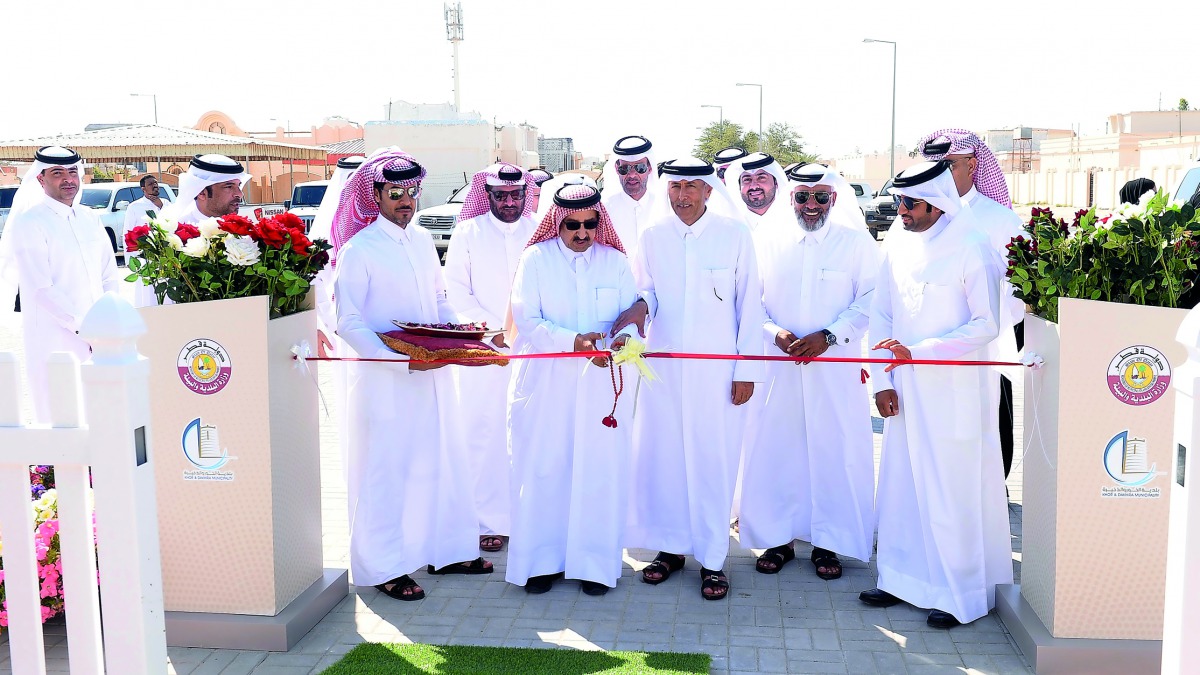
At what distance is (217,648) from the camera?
4.18 meters

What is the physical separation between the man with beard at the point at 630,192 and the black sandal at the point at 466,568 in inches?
82.1

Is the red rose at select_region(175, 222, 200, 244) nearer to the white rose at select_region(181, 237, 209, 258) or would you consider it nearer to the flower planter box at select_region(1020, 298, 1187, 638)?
the white rose at select_region(181, 237, 209, 258)

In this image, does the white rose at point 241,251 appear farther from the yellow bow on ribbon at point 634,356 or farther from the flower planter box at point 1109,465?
the flower planter box at point 1109,465

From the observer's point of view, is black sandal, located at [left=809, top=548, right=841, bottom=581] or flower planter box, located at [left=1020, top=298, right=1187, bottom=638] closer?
Result: flower planter box, located at [left=1020, top=298, right=1187, bottom=638]

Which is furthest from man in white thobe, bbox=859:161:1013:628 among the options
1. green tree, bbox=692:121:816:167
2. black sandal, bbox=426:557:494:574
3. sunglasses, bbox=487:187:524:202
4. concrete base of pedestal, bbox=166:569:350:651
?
green tree, bbox=692:121:816:167

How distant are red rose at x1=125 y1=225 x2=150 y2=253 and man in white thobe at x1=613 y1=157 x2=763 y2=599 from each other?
209cm

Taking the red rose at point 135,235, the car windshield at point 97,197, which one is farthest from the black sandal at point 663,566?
the car windshield at point 97,197

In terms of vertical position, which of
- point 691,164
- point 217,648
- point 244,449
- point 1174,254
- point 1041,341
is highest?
point 691,164

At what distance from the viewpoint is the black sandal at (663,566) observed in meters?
4.93

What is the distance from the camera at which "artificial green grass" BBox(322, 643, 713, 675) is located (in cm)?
386

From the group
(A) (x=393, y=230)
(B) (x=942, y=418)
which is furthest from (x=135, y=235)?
(B) (x=942, y=418)

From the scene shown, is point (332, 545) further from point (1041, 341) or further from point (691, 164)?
point (1041, 341)

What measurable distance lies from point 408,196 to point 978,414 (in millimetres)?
2631

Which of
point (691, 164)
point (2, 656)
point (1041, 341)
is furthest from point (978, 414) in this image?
point (2, 656)
